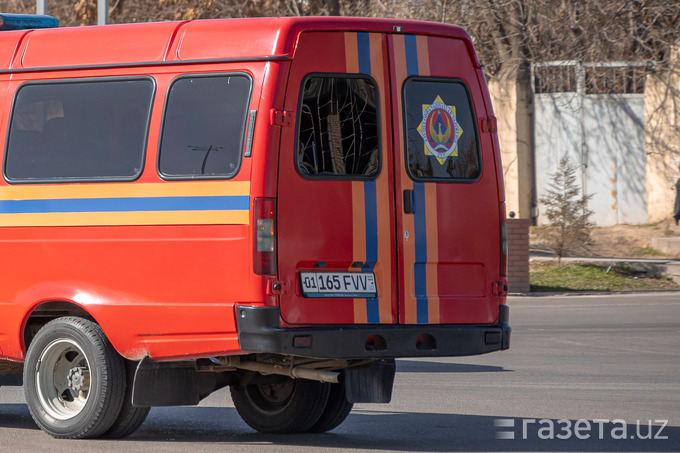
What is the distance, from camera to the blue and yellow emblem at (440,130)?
23.7ft

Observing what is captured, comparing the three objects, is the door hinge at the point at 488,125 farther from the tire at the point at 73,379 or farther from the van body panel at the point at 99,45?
the tire at the point at 73,379

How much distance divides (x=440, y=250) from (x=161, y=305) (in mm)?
1710

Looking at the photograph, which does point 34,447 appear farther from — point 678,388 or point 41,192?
point 678,388

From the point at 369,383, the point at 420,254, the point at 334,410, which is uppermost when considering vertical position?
the point at 420,254

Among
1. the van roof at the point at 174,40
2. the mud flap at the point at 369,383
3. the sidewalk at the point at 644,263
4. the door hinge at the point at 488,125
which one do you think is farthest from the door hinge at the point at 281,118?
the sidewalk at the point at 644,263

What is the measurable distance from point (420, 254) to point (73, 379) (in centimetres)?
232

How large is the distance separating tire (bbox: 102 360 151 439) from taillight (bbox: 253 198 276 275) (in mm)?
1237

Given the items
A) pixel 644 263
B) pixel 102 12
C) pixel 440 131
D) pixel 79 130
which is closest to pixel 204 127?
pixel 79 130

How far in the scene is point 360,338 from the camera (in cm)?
681

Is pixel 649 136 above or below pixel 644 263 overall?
above

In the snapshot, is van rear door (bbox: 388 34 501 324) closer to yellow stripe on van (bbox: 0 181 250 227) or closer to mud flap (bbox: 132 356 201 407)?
yellow stripe on van (bbox: 0 181 250 227)

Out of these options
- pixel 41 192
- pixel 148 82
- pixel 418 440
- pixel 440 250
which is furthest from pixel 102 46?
pixel 418 440

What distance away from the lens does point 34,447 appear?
711 centimetres

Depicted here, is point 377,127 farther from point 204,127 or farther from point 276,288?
point 276,288
